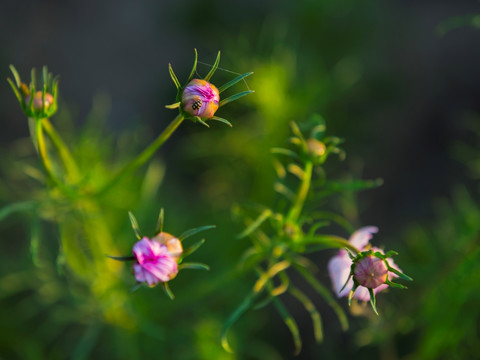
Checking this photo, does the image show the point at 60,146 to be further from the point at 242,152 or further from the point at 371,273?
the point at 242,152

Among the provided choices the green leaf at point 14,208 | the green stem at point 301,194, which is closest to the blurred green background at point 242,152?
the green leaf at point 14,208

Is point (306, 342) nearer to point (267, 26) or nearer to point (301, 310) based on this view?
point (301, 310)

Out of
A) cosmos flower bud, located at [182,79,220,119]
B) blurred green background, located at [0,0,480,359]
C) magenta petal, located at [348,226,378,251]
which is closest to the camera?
cosmos flower bud, located at [182,79,220,119]

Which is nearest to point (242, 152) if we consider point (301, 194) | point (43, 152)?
point (301, 194)

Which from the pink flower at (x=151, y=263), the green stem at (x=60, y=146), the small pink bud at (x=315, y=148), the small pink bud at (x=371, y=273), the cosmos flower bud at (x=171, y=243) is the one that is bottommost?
the pink flower at (x=151, y=263)

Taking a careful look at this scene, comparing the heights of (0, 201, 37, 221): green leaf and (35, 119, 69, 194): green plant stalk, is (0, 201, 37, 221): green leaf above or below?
below

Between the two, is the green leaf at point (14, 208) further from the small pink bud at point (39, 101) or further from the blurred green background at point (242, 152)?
the small pink bud at point (39, 101)

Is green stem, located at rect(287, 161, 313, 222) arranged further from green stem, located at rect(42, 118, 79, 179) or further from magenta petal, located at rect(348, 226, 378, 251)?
green stem, located at rect(42, 118, 79, 179)

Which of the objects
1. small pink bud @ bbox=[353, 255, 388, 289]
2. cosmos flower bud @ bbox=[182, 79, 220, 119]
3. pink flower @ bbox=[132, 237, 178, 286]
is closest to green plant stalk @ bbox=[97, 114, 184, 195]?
cosmos flower bud @ bbox=[182, 79, 220, 119]
